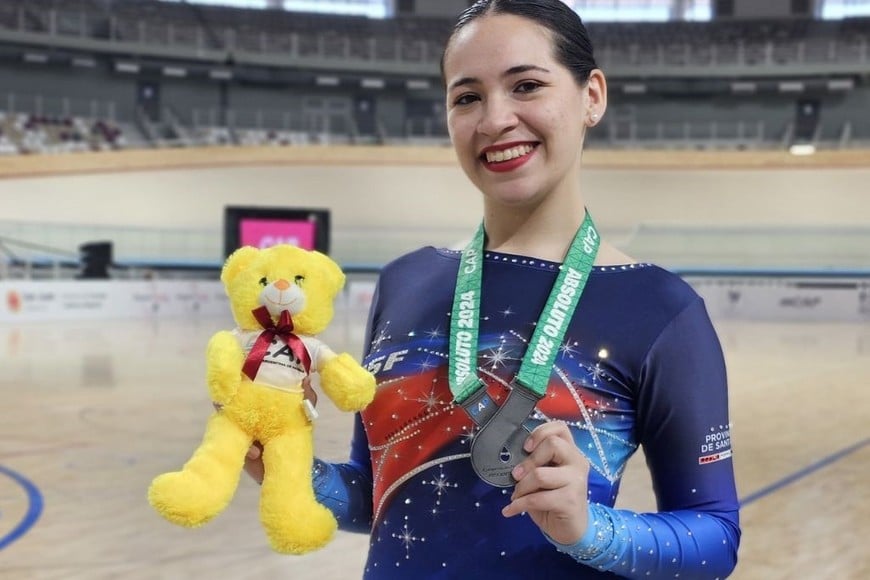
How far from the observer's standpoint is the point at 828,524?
424 cm

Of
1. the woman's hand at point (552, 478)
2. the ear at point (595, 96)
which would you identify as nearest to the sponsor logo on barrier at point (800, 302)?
the ear at point (595, 96)

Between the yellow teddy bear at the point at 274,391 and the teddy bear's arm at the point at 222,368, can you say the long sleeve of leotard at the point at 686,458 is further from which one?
the teddy bear's arm at the point at 222,368

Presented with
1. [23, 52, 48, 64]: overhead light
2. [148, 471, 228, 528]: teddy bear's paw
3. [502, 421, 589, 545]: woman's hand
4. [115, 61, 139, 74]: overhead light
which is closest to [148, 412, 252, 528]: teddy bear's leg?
[148, 471, 228, 528]: teddy bear's paw

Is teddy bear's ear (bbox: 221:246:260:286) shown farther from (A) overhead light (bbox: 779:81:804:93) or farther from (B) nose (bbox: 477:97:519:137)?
(A) overhead light (bbox: 779:81:804:93)

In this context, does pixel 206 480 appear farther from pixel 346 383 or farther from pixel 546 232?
pixel 546 232

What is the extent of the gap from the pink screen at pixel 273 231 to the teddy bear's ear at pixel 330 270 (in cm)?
1741

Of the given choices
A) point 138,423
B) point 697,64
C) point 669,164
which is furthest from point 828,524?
point 697,64

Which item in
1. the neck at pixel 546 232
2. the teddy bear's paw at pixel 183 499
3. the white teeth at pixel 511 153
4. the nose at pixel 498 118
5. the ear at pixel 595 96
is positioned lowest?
the teddy bear's paw at pixel 183 499

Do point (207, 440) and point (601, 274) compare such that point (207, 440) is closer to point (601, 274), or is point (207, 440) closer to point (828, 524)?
point (601, 274)

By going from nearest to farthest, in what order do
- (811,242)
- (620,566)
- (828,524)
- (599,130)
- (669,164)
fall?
(620,566) < (828,524) < (811,242) < (669,164) < (599,130)

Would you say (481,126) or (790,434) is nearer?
(481,126)

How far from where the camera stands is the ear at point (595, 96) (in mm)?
1251

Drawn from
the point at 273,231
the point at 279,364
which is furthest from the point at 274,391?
the point at 273,231

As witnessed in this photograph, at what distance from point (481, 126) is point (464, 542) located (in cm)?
55
